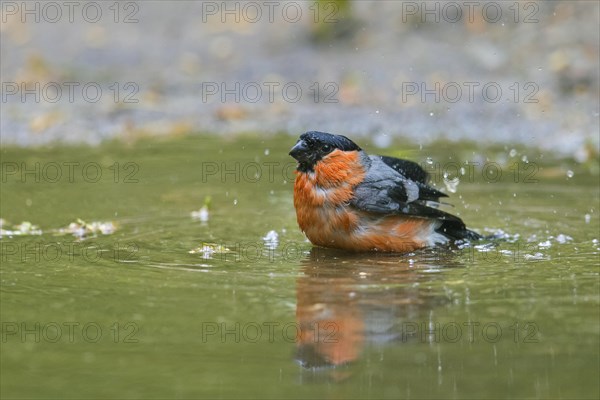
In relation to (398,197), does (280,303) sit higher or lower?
lower

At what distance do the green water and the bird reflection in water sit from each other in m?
0.02

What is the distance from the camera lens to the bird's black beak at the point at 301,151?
7.39m

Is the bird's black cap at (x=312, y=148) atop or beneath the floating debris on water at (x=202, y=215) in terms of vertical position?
atop

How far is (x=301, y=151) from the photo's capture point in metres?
7.40

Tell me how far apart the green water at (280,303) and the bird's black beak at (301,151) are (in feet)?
2.18

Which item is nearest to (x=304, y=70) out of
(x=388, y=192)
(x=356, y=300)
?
(x=388, y=192)

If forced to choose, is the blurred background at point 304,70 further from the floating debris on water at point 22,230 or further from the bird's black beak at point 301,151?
the floating debris on water at point 22,230

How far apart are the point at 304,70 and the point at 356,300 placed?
31.1 feet

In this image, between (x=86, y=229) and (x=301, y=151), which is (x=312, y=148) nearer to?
(x=301, y=151)

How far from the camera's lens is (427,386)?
4.28 m

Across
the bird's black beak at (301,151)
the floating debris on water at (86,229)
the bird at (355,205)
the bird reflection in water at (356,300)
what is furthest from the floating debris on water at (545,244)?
the floating debris on water at (86,229)

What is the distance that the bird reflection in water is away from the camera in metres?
4.94

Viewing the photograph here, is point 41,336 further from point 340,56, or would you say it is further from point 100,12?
point 100,12

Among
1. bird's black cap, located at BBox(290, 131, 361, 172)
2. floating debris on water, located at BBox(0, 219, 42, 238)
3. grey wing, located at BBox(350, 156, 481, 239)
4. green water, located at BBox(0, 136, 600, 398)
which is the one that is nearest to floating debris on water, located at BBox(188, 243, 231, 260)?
green water, located at BBox(0, 136, 600, 398)
